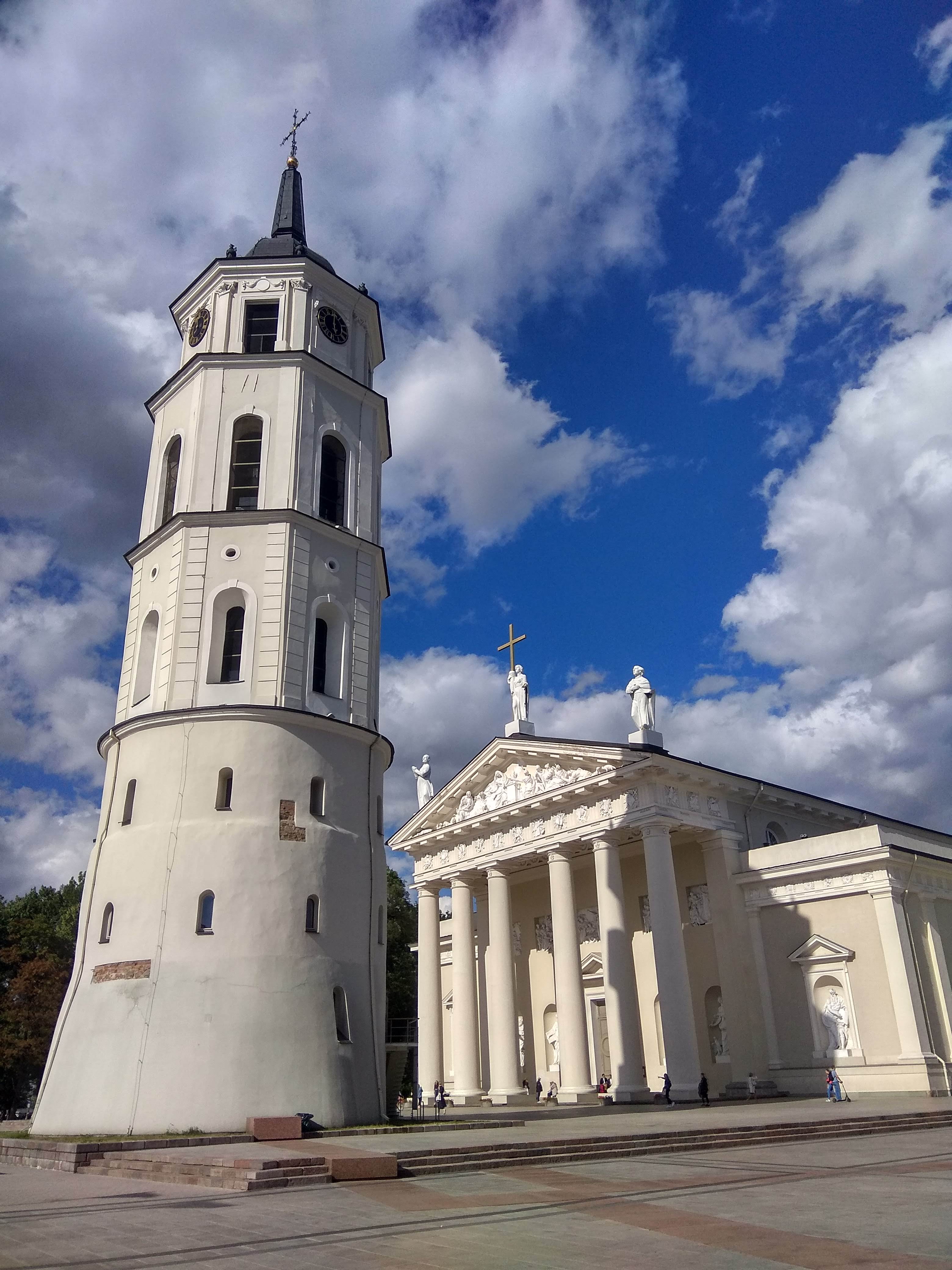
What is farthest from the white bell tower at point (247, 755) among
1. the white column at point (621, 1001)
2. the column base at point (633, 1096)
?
the column base at point (633, 1096)

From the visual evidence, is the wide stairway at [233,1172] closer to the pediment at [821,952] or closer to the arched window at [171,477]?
the arched window at [171,477]

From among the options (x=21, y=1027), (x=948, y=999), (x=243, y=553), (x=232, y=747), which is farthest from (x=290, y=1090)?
→ (x=21, y=1027)

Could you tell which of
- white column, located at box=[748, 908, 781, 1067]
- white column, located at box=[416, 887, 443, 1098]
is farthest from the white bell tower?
white column, located at box=[416, 887, 443, 1098]

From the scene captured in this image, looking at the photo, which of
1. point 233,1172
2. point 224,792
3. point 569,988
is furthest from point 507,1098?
point 233,1172

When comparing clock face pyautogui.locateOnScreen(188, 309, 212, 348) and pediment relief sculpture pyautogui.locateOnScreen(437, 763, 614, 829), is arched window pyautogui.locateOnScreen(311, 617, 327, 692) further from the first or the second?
pediment relief sculpture pyautogui.locateOnScreen(437, 763, 614, 829)

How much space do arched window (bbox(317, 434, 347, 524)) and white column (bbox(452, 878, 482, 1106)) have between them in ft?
62.4

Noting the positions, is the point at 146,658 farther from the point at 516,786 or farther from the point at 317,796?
the point at 516,786

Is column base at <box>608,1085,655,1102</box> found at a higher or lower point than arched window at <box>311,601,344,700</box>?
lower

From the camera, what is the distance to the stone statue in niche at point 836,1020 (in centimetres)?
2944

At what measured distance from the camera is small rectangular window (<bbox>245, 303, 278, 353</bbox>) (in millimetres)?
25734

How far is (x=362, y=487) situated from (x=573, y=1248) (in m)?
→ 20.0

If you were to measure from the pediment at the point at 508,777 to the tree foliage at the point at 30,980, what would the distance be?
15.2 m

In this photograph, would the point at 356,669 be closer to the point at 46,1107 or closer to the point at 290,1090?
the point at 290,1090

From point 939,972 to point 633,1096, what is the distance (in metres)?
9.94
